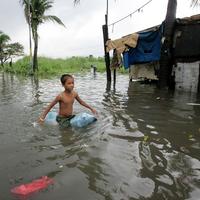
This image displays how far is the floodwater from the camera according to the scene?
3.35 m

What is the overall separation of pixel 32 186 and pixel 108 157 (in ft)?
4.33

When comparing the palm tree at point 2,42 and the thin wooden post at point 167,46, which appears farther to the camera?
the palm tree at point 2,42

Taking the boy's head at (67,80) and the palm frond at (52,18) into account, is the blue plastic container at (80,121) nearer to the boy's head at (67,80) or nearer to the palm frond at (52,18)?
the boy's head at (67,80)

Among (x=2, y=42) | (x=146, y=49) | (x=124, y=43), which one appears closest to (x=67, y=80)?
(x=124, y=43)

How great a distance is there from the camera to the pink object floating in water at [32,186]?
325 cm

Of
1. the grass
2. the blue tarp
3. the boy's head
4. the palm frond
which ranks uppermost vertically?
the palm frond

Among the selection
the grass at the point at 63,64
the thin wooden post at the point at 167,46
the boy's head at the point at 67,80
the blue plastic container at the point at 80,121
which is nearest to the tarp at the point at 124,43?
the thin wooden post at the point at 167,46

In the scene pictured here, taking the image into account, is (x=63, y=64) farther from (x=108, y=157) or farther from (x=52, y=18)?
(x=108, y=157)

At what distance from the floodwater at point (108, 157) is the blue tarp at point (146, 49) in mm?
6790

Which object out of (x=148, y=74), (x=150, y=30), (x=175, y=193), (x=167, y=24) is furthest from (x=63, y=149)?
(x=148, y=74)

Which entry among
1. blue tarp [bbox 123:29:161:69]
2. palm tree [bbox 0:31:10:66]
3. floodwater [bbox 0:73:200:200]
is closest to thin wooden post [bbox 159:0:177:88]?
blue tarp [bbox 123:29:161:69]

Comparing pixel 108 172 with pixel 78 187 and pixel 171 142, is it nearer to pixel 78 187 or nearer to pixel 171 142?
pixel 78 187

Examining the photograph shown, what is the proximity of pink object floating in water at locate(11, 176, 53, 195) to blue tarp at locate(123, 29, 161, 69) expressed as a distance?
11.0 metres

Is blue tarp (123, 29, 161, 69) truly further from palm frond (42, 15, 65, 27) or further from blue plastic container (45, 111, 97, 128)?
palm frond (42, 15, 65, 27)
